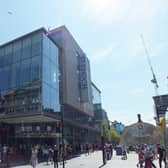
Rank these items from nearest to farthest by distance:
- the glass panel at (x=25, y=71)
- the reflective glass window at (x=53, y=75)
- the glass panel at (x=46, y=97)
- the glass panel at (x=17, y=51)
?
the glass panel at (x=46, y=97) → the glass panel at (x=25, y=71) → the reflective glass window at (x=53, y=75) → the glass panel at (x=17, y=51)

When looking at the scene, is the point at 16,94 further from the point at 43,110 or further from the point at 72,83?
the point at 72,83

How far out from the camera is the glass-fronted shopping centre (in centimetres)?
3148

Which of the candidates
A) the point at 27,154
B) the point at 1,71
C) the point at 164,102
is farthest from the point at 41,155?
the point at 164,102

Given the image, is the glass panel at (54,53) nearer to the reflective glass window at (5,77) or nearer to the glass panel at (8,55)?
the glass panel at (8,55)

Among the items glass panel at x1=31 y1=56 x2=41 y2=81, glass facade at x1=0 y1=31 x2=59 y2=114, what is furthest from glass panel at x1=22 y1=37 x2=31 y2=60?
glass panel at x1=31 y1=56 x2=41 y2=81

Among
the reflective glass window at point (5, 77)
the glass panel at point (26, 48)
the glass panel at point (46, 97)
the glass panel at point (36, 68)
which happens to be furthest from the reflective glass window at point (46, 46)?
the reflective glass window at point (5, 77)

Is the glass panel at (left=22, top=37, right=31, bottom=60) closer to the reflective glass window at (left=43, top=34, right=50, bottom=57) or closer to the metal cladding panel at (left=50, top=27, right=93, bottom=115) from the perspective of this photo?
the reflective glass window at (left=43, top=34, right=50, bottom=57)

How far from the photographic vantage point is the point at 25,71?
33156mm

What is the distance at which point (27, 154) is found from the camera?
34.4 m

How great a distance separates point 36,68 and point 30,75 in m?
1.16

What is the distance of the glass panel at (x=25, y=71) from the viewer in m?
32.5

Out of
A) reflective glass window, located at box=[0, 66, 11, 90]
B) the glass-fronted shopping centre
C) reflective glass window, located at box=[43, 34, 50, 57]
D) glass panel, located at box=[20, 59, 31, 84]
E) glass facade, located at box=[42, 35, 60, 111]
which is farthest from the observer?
reflective glass window, located at box=[0, 66, 11, 90]

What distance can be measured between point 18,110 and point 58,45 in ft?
42.0

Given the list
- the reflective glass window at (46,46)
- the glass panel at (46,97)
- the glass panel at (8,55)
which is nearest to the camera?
the glass panel at (46,97)
